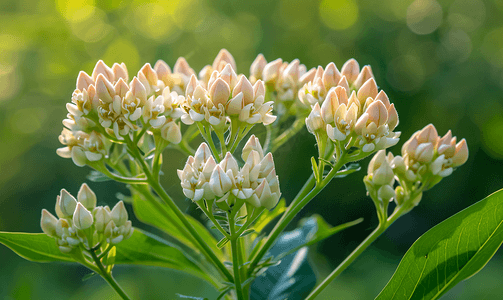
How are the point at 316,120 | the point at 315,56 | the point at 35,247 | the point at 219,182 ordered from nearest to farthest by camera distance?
the point at 219,182
the point at 316,120
the point at 35,247
the point at 315,56

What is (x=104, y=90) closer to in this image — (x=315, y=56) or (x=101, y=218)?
(x=101, y=218)

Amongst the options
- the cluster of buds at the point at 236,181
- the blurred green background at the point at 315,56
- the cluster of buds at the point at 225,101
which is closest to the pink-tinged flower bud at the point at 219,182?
the cluster of buds at the point at 236,181

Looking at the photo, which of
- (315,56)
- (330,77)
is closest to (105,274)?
(330,77)

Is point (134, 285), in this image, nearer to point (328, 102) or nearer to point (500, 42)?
point (328, 102)

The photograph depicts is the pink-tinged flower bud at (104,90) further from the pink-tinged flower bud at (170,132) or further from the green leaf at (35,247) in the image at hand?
the green leaf at (35,247)

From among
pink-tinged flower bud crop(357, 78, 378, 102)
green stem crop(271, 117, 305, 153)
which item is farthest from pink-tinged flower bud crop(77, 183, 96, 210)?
pink-tinged flower bud crop(357, 78, 378, 102)

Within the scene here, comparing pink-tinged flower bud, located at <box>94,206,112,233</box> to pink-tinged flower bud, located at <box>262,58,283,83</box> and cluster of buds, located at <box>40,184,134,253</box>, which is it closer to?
cluster of buds, located at <box>40,184,134,253</box>

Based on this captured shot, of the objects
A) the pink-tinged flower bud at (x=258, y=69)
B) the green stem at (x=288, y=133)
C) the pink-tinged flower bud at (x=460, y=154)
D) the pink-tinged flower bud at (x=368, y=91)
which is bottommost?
the pink-tinged flower bud at (x=460, y=154)
